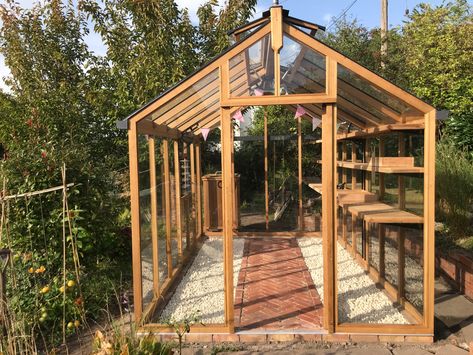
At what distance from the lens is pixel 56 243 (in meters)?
4.95

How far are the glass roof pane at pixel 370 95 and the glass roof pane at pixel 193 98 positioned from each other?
1.27 m

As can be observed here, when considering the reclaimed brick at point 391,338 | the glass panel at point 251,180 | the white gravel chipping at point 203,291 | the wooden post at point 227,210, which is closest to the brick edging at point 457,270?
the reclaimed brick at point 391,338

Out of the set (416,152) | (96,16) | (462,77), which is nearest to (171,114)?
(416,152)

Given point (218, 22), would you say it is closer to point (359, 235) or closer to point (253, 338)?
point (359, 235)

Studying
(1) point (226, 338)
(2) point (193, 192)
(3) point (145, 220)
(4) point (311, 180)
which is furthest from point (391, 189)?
(2) point (193, 192)

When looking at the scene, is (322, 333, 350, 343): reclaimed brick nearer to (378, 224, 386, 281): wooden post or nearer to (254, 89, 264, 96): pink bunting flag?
(378, 224, 386, 281): wooden post

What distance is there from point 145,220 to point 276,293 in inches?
78.2

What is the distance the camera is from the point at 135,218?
4.22m

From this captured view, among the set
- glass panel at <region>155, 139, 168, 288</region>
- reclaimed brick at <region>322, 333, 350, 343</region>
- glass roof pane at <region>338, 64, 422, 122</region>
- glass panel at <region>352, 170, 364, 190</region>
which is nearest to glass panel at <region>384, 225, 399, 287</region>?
reclaimed brick at <region>322, 333, 350, 343</region>

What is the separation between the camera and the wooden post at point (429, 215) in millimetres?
3955

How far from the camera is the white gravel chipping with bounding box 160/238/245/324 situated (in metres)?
4.76

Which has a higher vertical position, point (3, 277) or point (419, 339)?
point (3, 277)

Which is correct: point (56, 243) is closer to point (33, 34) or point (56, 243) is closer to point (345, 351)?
point (345, 351)

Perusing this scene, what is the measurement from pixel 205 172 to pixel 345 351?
782 centimetres
